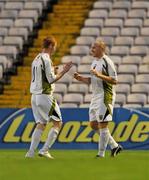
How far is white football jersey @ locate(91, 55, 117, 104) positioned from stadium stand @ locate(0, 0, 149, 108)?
5.51 m

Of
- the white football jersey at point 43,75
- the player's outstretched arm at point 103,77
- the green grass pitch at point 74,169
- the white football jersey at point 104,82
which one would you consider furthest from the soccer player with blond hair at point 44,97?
the white football jersey at point 104,82

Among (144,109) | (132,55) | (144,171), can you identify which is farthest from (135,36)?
(144,171)

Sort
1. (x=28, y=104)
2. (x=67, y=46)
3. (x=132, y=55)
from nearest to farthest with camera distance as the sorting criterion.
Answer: (x=28, y=104), (x=132, y=55), (x=67, y=46)

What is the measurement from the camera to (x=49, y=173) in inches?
350

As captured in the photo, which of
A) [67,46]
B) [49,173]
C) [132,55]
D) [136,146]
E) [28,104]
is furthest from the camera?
[67,46]

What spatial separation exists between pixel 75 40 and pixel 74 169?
12.0 metres

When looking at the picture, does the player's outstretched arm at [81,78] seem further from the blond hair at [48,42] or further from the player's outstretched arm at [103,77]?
the blond hair at [48,42]

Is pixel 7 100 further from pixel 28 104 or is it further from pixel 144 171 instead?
pixel 144 171

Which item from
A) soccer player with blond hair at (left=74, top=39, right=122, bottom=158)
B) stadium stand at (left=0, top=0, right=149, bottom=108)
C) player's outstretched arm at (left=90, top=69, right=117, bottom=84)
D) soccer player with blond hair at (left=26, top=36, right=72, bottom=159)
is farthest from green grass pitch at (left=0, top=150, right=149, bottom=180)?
stadium stand at (left=0, top=0, right=149, bottom=108)

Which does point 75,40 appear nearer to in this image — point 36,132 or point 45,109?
point 45,109

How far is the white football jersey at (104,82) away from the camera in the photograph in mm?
11891

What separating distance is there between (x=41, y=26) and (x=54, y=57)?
1.97m

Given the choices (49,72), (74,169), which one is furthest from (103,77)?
(74,169)

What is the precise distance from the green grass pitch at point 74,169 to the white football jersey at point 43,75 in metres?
1.01
